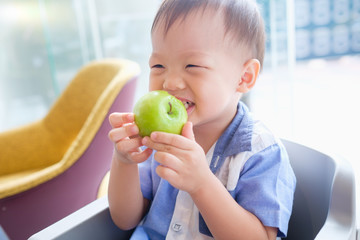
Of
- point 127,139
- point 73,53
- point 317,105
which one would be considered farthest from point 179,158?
point 317,105

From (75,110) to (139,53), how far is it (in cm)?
148

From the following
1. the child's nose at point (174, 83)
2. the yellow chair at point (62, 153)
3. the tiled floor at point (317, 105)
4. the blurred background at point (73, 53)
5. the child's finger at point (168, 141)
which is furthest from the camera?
the blurred background at point (73, 53)

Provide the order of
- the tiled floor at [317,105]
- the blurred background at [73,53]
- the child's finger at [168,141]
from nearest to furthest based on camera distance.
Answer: the child's finger at [168,141], the tiled floor at [317,105], the blurred background at [73,53]

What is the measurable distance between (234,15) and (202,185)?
1.29 feet

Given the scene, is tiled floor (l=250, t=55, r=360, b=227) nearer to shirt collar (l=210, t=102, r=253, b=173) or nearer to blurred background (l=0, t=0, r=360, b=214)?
blurred background (l=0, t=0, r=360, b=214)

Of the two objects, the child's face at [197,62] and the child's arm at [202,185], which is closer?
the child's arm at [202,185]

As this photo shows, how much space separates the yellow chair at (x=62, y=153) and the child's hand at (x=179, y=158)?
0.91 m

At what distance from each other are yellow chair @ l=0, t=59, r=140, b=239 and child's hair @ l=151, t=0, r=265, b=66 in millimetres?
793

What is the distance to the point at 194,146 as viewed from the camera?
638mm

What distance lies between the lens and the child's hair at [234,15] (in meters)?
0.75

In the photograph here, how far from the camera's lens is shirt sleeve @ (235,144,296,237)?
0.70m

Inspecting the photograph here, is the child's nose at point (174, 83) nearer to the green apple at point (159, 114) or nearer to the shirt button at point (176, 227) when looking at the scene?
the green apple at point (159, 114)

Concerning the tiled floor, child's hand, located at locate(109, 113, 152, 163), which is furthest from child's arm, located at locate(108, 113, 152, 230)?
the tiled floor

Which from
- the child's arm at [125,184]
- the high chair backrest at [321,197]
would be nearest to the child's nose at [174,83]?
the child's arm at [125,184]
